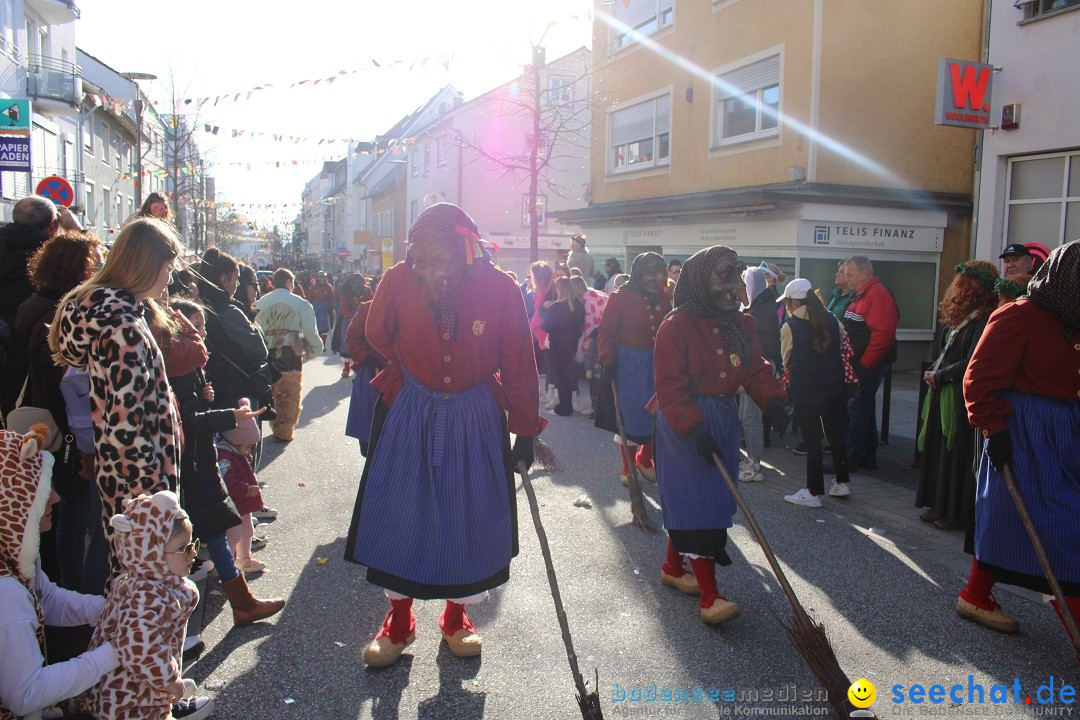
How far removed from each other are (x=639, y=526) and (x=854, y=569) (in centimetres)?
146

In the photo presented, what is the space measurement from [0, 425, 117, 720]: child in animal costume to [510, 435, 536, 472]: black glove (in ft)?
5.63

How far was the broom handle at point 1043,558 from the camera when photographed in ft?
11.4

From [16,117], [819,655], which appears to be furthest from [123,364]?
[16,117]

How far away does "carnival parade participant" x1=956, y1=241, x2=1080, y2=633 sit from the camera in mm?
3771

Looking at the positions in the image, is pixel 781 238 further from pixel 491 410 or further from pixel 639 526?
pixel 491 410

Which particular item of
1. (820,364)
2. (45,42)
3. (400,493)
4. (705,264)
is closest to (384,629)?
(400,493)

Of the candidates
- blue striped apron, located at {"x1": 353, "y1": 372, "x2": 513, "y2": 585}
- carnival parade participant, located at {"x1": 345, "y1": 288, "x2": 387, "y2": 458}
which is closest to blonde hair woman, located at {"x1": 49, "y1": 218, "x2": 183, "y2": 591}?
blue striped apron, located at {"x1": 353, "y1": 372, "x2": 513, "y2": 585}

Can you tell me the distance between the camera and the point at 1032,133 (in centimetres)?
1135

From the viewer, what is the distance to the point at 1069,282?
3.77 metres

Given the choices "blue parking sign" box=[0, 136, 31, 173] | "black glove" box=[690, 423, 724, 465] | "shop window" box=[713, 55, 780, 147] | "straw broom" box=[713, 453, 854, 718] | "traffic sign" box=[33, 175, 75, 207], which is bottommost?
"straw broom" box=[713, 453, 854, 718]

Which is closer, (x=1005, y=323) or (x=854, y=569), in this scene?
(x=1005, y=323)

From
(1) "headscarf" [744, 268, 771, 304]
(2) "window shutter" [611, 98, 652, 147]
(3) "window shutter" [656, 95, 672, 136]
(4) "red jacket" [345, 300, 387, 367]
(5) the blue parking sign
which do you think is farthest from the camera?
(2) "window shutter" [611, 98, 652, 147]

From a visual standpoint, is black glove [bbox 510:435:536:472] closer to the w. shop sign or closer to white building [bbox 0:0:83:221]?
the w. shop sign

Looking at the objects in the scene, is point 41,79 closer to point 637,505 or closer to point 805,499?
point 637,505
